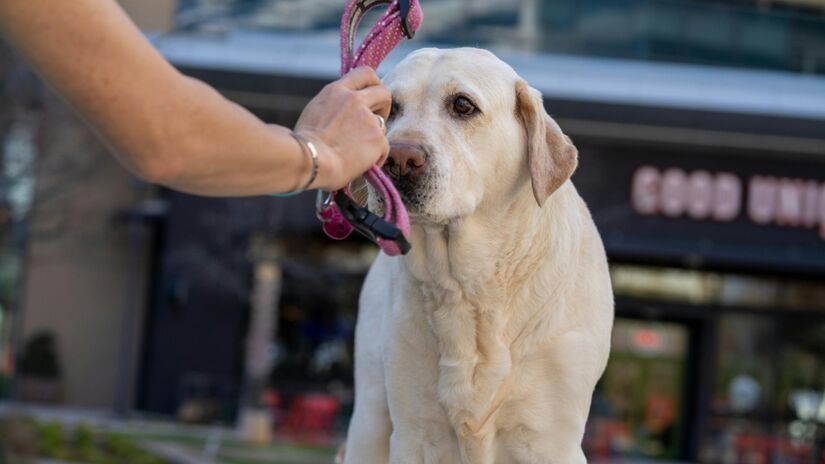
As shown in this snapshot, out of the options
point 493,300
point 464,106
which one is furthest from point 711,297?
point 464,106

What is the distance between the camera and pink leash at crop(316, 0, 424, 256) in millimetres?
3135

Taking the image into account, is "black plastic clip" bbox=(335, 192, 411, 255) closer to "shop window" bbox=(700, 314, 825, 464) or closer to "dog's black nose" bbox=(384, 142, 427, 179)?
"dog's black nose" bbox=(384, 142, 427, 179)

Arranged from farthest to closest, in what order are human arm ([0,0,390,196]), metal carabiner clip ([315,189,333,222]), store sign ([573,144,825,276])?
store sign ([573,144,825,276]) → metal carabiner clip ([315,189,333,222]) → human arm ([0,0,390,196])

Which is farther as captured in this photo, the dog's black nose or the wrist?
the dog's black nose

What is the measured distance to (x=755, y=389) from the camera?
104 feet

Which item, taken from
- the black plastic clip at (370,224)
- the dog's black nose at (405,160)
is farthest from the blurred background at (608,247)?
the black plastic clip at (370,224)

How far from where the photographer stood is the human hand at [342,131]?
98.8 inches

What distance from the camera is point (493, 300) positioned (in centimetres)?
446

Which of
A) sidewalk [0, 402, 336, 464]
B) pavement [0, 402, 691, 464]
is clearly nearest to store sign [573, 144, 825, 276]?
pavement [0, 402, 691, 464]

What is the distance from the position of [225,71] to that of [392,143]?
88.1 ft

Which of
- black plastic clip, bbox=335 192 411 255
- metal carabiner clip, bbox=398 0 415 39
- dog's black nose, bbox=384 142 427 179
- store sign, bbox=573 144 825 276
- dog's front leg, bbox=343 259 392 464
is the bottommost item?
dog's front leg, bbox=343 259 392 464

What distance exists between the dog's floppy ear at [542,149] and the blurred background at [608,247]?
23.3m

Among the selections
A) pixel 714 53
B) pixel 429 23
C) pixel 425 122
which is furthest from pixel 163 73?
pixel 714 53

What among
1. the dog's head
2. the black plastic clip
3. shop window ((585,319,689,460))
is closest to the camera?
the black plastic clip
